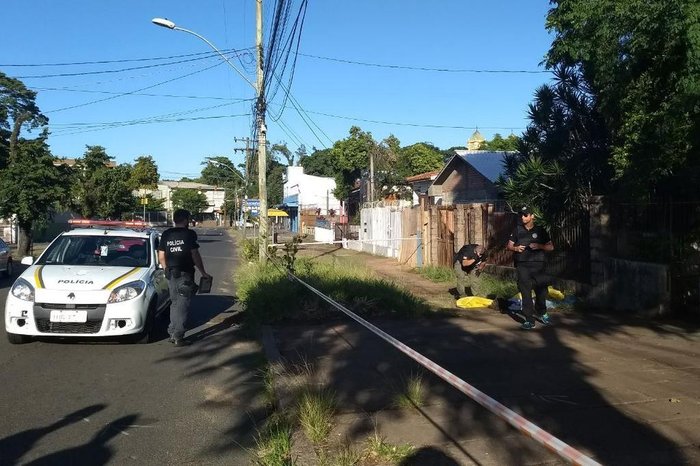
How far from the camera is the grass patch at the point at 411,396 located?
536cm

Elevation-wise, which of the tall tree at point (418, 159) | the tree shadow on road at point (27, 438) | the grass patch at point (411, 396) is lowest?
the tree shadow on road at point (27, 438)

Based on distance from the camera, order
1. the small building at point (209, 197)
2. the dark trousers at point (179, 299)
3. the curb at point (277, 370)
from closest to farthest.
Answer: the curb at point (277, 370), the dark trousers at point (179, 299), the small building at point (209, 197)

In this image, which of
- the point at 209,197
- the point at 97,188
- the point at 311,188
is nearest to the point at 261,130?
the point at 97,188

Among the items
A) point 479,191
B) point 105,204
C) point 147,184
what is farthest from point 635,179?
point 147,184

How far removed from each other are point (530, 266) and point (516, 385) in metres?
3.29

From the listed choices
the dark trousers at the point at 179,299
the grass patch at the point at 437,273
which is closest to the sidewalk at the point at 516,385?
the dark trousers at the point at 179,299

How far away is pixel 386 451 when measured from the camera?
4.32 m

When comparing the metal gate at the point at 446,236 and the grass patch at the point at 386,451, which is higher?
the metal gate at the point at 446,236

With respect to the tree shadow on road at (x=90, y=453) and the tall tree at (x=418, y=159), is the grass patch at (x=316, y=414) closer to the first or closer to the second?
the tree shadow on road at (x=90, y=453)

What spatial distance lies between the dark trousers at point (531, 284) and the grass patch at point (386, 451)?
483 centimetres

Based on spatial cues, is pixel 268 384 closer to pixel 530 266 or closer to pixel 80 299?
pixel 80 299

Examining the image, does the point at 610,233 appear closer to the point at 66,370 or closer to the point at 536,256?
the point at 536,256

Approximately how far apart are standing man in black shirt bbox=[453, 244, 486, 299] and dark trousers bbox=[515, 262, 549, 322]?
8.65ft

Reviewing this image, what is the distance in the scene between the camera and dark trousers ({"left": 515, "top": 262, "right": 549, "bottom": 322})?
883 cm
